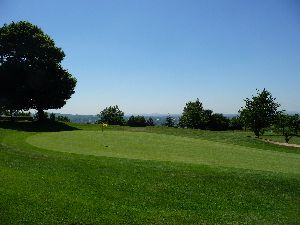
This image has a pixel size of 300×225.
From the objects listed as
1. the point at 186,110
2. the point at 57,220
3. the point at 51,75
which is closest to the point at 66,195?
the point at 57,220

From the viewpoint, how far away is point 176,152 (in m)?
18.7

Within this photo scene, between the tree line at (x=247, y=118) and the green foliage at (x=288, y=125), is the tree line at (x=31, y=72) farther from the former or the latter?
the green foliage at (x=288, y=125)

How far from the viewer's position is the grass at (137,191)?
10.5 metres

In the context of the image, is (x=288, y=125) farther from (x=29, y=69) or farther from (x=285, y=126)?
(x=29, y=69)

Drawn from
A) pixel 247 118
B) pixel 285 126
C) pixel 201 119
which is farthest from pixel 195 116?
pixel 247 118

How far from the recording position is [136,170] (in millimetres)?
15008

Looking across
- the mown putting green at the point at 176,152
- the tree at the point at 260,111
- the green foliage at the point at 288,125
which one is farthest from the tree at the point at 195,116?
the mown putting green at the point at 176,152

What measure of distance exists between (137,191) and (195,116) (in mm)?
95258

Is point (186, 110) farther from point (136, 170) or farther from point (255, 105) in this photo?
point (136, 170)

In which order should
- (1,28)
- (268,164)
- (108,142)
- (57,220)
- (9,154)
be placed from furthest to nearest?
(1,28) < (108,142) < (9,154) < (268,164) < (57,220)

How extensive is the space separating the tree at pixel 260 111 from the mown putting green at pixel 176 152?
34.3 m

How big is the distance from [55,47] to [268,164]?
37.0m

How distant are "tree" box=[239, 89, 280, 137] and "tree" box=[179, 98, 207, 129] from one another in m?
49.8

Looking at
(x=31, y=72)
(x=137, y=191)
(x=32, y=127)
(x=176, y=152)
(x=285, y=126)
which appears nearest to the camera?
(x=137, y=191)
